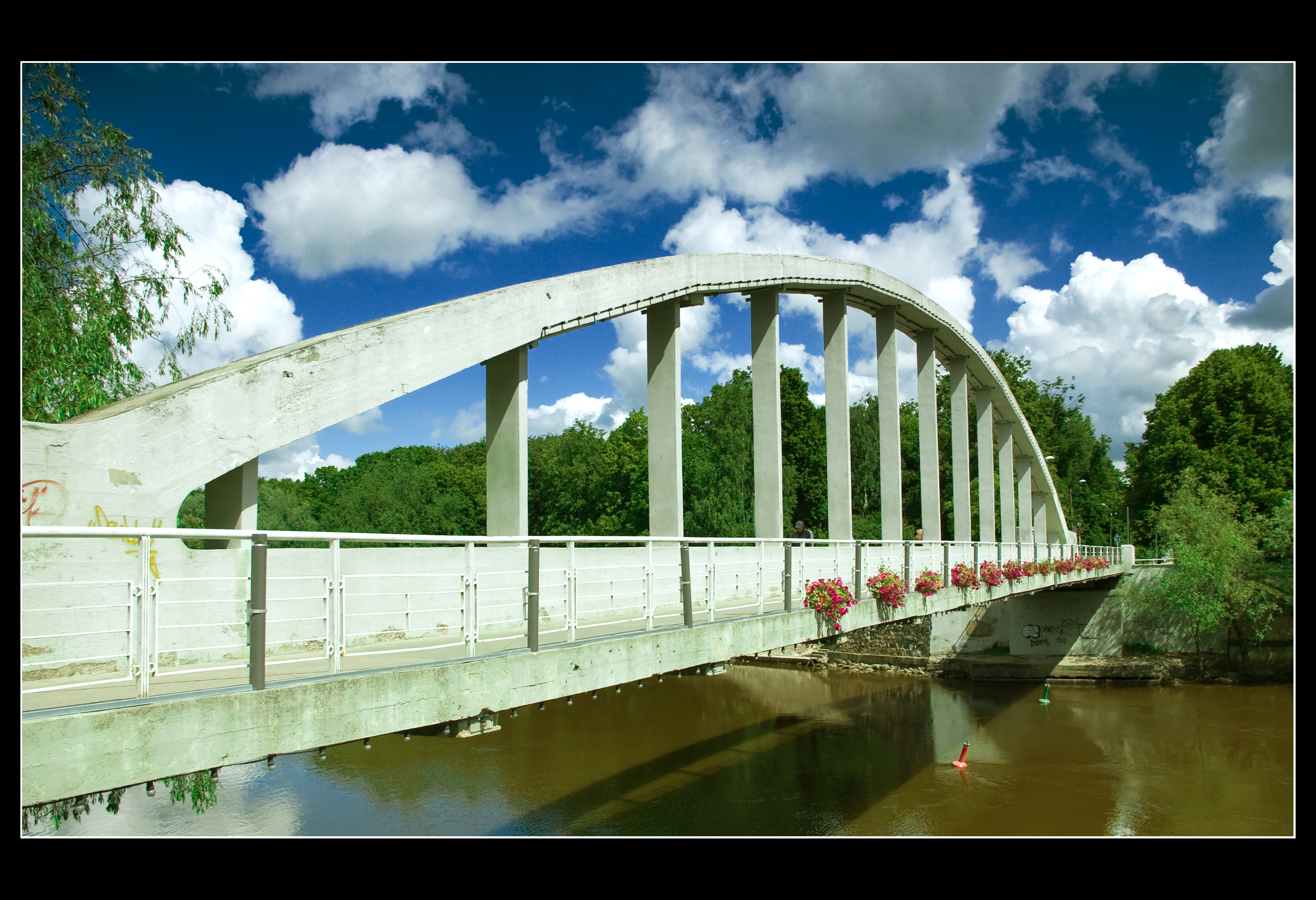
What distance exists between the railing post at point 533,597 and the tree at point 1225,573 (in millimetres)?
29064

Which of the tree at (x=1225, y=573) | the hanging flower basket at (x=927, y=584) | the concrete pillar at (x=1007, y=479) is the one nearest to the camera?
the hanging flower basket at (x=927, y=584)

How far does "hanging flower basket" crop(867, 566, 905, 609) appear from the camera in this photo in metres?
11.0

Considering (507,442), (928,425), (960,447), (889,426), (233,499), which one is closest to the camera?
(233,499)

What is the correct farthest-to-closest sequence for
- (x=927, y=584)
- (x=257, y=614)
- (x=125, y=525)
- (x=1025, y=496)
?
(x=1025, y=496) → (x=927, y=584) → (x=125, y=525) → (x=257, y=614)

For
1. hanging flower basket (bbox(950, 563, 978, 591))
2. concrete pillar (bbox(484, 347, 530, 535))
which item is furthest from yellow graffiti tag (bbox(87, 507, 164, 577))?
hanging flower basket (bbox(950, 563, 978, 591))

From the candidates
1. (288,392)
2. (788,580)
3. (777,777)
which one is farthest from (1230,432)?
(288,392)

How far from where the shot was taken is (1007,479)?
1441 inches

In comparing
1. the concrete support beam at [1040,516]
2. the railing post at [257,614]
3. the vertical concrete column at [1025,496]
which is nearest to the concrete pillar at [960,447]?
the vertical concrete column at [1025,496]

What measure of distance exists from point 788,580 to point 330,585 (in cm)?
543

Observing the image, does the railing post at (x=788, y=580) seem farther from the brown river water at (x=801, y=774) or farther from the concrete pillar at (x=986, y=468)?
the concrete pillar at (x=986, y=468)

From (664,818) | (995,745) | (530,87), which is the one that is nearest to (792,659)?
(995,745)

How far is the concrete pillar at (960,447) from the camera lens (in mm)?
26891

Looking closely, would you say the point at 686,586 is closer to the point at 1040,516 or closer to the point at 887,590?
the point at 887,590
